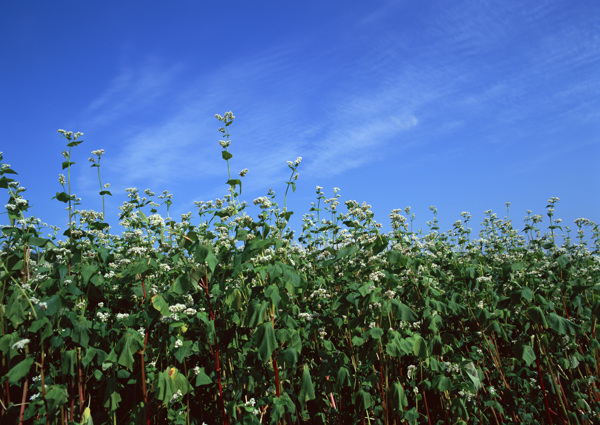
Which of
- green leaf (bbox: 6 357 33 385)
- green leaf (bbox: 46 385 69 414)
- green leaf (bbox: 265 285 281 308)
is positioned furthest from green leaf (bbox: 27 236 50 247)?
green leaf (bbox: 265 285 281 308)

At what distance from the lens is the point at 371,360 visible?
13.6 ft

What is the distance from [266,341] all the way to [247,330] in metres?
1.11

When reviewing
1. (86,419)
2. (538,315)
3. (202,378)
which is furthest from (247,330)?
(538,315)

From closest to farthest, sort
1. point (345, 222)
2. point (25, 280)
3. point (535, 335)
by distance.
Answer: point (25, 280)
point (345, 222)
point (535, 335)

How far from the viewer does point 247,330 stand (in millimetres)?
4609

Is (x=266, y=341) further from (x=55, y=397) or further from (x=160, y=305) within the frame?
(x=55, y=397)

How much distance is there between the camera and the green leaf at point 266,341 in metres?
3.54

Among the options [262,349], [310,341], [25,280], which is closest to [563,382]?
[310,341]

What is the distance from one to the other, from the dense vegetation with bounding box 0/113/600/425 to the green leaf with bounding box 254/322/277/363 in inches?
0.5

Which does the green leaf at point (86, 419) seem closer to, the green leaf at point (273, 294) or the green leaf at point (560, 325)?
the green leaf at point (273, 294)

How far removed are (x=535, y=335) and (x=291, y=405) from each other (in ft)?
10.3

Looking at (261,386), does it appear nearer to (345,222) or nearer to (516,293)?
(345,222)

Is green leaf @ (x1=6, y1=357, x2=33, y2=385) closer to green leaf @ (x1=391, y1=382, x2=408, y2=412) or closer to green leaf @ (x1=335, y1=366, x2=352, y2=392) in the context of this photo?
green leaf @ (x1=335, y1=366, x2=352, y2=392)

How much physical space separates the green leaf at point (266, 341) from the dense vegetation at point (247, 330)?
1 centimetres
